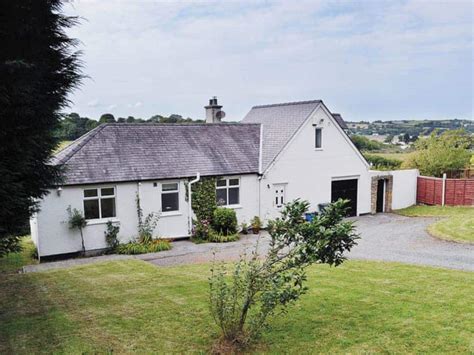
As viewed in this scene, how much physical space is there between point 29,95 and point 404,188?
25.2 m

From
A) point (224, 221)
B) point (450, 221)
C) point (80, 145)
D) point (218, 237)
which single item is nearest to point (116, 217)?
point (80, 145)

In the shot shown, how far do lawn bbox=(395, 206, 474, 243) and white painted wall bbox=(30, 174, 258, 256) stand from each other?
30.1 ft

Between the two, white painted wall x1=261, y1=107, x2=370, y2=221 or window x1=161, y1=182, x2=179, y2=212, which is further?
white painted wall x1=261, y1=107, x2=370, y2=221

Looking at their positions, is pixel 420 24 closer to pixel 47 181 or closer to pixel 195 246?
pixel 195 246

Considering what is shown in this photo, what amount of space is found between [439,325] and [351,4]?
49.2 ft

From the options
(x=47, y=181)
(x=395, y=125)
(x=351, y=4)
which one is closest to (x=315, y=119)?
(x=351, y=4)

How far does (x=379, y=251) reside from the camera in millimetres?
16891

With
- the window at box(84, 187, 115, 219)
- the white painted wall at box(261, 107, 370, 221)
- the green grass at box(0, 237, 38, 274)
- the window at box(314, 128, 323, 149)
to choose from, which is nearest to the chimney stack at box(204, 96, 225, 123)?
A: the white painted wall at box(261, 107, 370, 221)

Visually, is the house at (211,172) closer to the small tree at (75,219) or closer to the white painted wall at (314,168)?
the white painted wall at (314,168)

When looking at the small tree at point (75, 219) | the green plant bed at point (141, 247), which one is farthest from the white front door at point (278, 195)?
the small tree at point (75, 219)

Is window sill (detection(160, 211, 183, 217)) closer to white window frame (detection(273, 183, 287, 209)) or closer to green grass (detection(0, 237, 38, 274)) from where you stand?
white window frame (detection(273, 183, 287, 209))

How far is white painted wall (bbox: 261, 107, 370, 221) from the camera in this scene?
73.2 ft

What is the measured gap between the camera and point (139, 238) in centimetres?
1886

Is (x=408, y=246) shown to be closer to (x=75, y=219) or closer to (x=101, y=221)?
(x=101, y=221)
